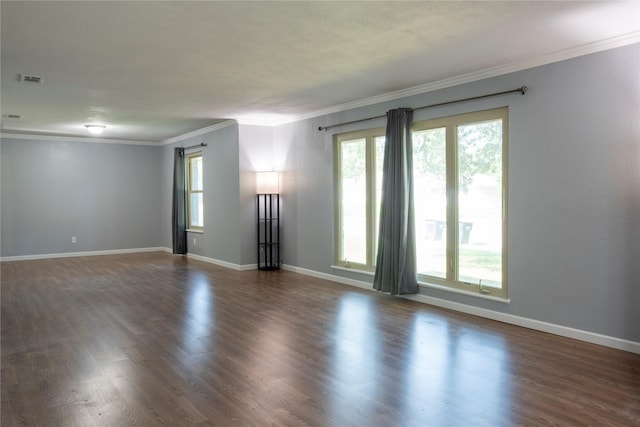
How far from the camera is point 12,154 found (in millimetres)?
8789

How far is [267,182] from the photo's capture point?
24.5 ft

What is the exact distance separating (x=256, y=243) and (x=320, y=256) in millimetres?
1423

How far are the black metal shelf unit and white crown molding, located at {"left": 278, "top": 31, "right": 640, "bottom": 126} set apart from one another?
2041 millimetres

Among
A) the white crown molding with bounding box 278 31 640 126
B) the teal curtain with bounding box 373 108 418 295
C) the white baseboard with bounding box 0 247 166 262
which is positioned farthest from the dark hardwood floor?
the white baseboard with bounding box 0 247 166 262

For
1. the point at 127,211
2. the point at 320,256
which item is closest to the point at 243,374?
the point at 320,256

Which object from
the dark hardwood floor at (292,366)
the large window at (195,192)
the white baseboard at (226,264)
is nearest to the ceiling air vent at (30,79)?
the dark hardwood floor at (292,366)

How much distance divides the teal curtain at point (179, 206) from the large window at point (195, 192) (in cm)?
13

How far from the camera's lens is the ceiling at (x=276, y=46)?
3008 millimetres

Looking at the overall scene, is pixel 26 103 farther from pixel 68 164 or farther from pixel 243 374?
pixel 243 374

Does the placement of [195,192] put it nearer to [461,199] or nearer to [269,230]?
[269,230]

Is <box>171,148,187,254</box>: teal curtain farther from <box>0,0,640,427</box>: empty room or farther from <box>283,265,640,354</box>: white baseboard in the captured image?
<box>283,265,640,354</box>: white baseboard

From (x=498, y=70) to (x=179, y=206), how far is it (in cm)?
688

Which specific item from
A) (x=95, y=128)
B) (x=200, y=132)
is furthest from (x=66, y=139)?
(x=200, y=132)

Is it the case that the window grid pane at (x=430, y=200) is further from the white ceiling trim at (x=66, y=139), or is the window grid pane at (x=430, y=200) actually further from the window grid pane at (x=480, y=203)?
the white ceiling trim at (x=66, y=139)
